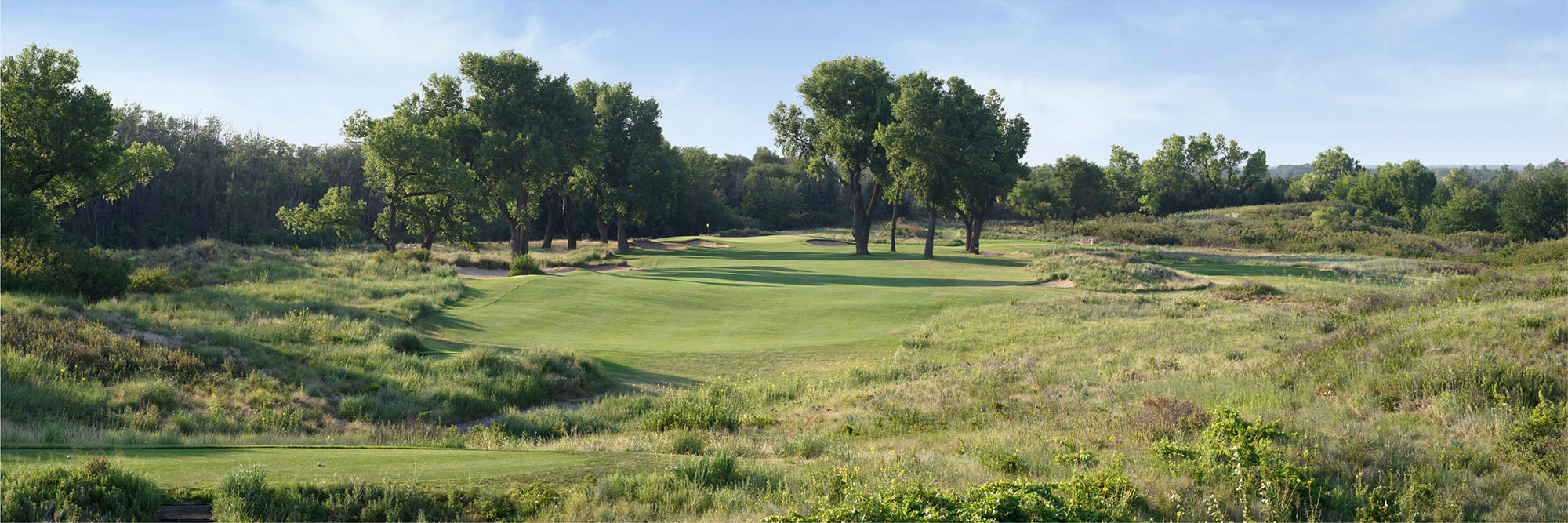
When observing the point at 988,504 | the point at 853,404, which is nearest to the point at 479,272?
the point at 853,404

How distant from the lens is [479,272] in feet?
123

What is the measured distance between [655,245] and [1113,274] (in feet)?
135

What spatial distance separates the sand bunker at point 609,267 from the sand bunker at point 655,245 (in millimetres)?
17063

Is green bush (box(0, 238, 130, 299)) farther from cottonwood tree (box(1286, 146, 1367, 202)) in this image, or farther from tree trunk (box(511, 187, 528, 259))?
cottonwood tree (box(1286, 146, 1367, 202))

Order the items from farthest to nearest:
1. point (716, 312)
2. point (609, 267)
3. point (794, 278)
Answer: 1. point (609, 267)
2. point (794, 278)
3. point (716, 312)

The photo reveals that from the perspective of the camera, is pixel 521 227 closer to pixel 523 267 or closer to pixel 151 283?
pixel 523 267

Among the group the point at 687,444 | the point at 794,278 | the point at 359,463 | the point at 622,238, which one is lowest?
the point at 687,444

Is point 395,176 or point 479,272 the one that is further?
point 395,176

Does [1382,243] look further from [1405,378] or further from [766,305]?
[1405,378]

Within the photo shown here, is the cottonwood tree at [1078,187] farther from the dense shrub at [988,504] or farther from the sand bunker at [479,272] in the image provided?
the dense shrub at [988,504]

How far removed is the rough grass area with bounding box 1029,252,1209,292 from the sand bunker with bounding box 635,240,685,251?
31.3 metres

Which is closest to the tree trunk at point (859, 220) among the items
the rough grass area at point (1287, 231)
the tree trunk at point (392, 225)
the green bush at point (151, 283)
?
the tree trunk at point (392, 225)

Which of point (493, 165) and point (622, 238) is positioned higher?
point (493, 165)

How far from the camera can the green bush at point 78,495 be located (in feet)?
18.0
